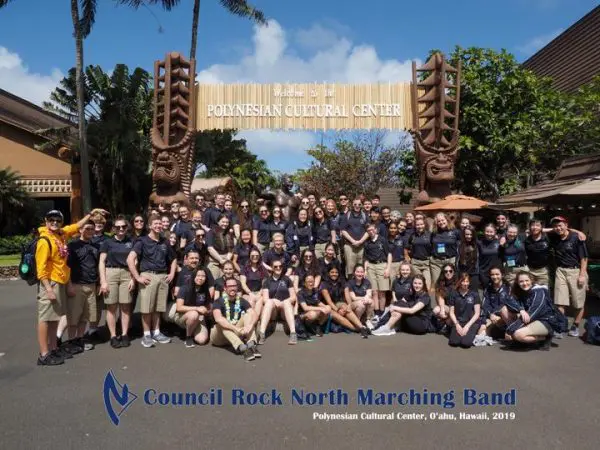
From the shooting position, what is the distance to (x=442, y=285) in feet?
21.5

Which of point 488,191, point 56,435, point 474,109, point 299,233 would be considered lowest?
point 56,435

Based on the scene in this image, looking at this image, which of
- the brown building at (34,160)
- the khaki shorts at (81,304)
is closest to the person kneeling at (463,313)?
the khaki shorts at (81,304)

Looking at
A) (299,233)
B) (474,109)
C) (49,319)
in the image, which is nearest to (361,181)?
(474,109)

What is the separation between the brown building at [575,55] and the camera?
19.8 meters

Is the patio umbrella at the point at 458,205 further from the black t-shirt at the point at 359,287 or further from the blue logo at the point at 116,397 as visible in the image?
the blue logo at the point at 116,397

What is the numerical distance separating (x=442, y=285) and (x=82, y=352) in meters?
4.69

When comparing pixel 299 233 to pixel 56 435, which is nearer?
pixel 56 435

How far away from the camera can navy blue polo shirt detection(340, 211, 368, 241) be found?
782 centimetres

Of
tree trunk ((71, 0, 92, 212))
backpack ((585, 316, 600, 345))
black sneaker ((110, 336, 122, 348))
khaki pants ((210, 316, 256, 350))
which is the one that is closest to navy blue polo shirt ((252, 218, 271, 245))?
khaki pants ((210, 316, 256, 350))

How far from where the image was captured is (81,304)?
228 inches

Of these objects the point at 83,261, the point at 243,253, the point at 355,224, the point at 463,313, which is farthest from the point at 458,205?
the point at 83,261

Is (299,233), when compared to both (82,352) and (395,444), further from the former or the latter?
(395,444)

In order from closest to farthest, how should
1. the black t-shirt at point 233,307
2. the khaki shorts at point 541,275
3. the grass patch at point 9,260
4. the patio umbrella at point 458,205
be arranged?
the black t-shirt at point 233,307 < the khaki shorts at point 541,275 < the patio umbrella at point 458,205 < the grass patch at point 9,260

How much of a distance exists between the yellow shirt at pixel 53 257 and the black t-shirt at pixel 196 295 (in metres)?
1.36
